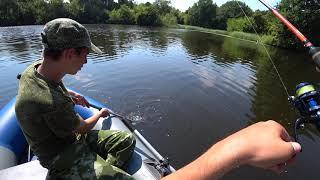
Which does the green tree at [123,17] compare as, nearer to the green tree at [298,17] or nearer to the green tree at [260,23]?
the green tree at [260,23]

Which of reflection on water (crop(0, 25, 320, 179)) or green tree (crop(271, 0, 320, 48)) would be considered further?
green tree (crop(271, 0, 320, 48))

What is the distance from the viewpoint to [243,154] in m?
0.86

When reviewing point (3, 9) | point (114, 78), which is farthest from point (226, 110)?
point (3, 9)

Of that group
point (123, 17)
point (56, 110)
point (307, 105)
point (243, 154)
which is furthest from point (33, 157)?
point (123, 17)

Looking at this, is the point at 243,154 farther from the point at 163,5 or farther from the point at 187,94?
the point at 163,5

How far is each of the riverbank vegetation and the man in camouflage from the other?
28.1 meters

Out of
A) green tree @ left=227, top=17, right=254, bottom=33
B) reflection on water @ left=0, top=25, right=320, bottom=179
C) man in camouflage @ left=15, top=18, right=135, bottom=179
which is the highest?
man in camouflage @ left=15, top=18, right=135, bottom=179

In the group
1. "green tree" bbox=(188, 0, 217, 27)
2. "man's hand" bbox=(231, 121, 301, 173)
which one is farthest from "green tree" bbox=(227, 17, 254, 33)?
"man's hand" bbox=(231, 121, 301, 173)

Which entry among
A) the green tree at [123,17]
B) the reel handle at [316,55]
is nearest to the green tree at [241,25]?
the green tree at [123,17]

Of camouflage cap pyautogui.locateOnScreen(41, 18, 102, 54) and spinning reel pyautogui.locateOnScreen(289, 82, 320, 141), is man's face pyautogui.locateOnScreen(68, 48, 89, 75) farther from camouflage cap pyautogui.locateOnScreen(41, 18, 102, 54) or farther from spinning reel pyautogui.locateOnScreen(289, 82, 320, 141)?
spinning reel pyautogui.locateOnScreen(289, 82, 320, 141)

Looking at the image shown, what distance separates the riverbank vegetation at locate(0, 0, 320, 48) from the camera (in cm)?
3142

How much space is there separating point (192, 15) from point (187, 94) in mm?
66123

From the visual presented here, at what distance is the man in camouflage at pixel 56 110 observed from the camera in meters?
2.63

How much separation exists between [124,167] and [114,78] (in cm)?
917
